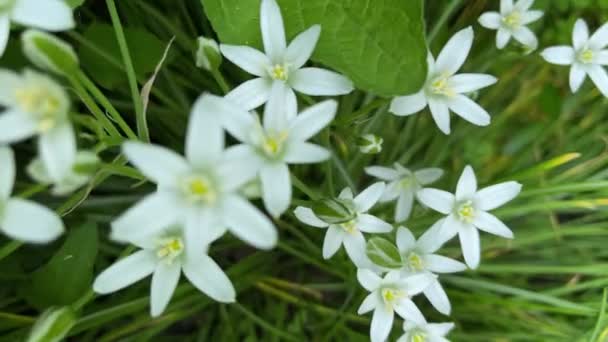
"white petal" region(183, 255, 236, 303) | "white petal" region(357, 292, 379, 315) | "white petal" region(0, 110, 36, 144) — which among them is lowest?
"white petal" region(357, 292, 379, 315)

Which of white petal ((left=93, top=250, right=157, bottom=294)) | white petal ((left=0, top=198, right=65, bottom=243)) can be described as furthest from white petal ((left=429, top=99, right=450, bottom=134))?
white petal ((left=0, top=198, right=65, bottom=243))

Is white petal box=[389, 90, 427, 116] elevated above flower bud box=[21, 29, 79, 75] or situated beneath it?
situated beneath

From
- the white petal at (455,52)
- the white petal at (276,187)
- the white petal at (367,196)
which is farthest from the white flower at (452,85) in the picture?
the white petal at (276,187)

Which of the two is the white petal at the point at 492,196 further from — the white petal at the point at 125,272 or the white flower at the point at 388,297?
the white petal at the point at 125,272

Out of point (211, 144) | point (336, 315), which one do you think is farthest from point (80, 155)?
point (336, 315)

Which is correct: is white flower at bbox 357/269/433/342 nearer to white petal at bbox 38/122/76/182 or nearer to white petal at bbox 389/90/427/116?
white petal at bbox 389/90/427/116

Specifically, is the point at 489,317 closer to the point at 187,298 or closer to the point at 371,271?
the point at 371,271

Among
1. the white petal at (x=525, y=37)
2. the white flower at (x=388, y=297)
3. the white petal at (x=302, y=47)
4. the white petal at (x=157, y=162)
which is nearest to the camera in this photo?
the white petal at (x=157, y=162)
